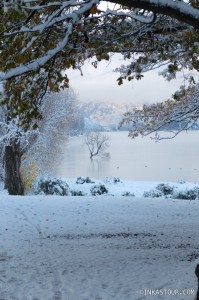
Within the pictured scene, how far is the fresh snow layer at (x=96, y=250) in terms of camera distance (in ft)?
19.8

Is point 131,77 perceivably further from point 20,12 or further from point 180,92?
point 20,12

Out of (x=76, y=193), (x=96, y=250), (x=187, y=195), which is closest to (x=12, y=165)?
(x=76, y=193)

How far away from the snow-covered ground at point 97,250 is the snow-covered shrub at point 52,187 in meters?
6.03

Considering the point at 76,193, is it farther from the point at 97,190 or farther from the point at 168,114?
the point at 168,114

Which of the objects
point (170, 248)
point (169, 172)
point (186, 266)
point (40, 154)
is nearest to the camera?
Answer: point (186, 266)

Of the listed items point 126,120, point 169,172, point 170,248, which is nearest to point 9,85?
point 170,248

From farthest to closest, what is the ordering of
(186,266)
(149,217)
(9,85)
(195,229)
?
(149,217) → (195,229) → (9,85) → (186,266)

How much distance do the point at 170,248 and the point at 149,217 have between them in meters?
3.89

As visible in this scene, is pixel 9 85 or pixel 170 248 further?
pixel 170 248

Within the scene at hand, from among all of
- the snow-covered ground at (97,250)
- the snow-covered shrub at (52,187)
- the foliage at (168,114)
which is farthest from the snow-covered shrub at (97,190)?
the foliage at (168,114)

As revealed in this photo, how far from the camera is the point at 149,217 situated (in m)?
12.5

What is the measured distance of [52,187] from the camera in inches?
834

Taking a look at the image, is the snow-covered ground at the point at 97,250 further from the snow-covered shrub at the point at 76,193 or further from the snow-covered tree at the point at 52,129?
the snow-covered tree at the point at 52,129

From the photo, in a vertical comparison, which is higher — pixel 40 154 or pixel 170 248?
pixel 40 154
